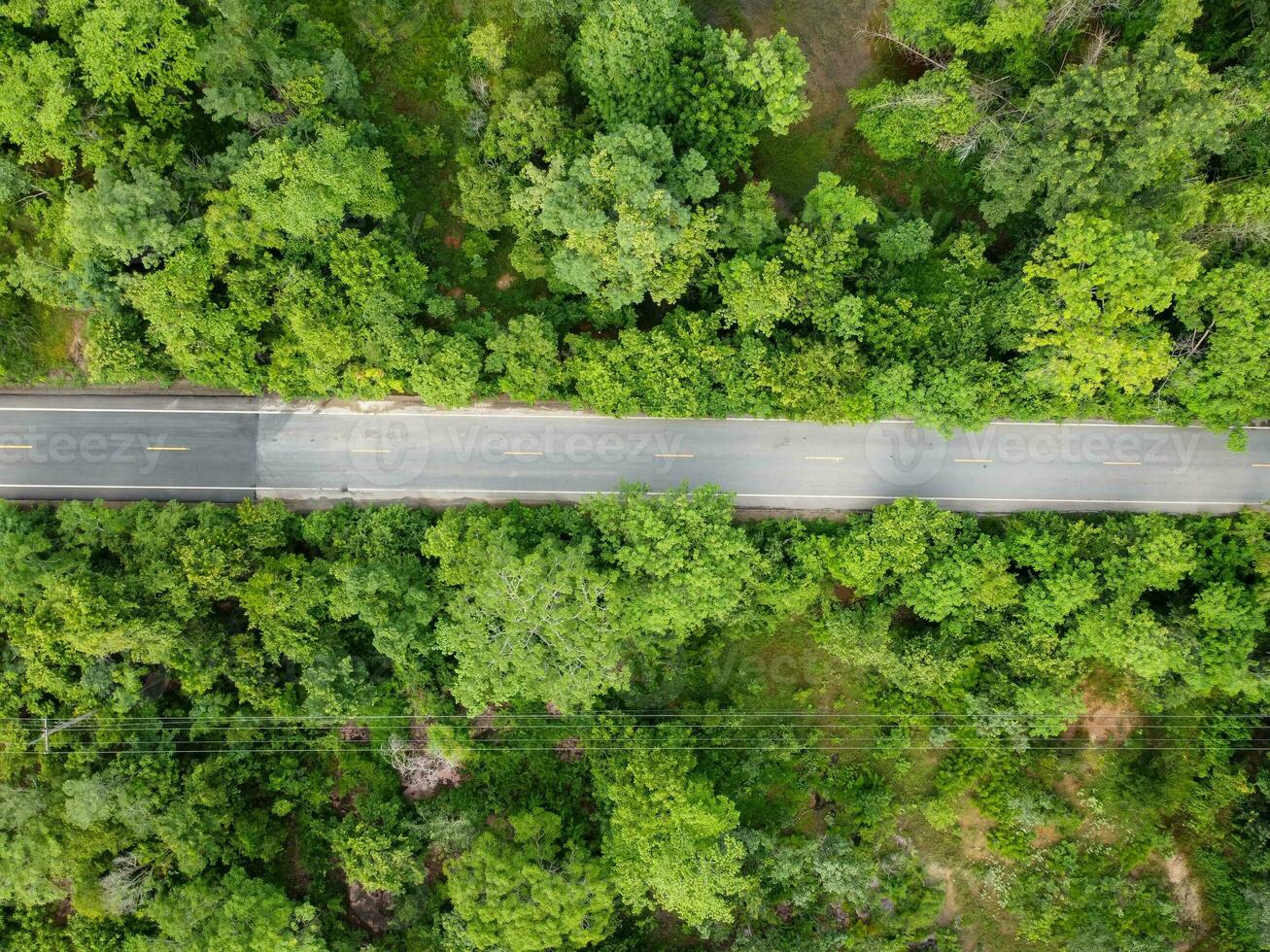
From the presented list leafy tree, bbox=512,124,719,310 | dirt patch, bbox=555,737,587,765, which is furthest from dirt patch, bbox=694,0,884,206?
dirt patch, bbox=555,737,587,765

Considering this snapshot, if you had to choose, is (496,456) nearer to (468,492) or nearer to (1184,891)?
(468,492)

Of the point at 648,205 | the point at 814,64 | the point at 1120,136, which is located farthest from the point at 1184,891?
the point at 814,64

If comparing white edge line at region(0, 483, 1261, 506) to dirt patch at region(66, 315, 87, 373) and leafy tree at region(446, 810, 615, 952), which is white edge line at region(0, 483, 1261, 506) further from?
leafy tree at region(446, 810, 615, 952)

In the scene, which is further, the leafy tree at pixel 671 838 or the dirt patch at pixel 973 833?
the dirt patch at pixel 973 833

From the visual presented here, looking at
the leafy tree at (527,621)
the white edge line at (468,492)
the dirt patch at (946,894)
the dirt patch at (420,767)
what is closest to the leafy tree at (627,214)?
the white edge line at (468,492)

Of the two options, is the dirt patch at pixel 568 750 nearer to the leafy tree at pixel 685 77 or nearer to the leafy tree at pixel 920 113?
the leafy tree at pixel 685 77
